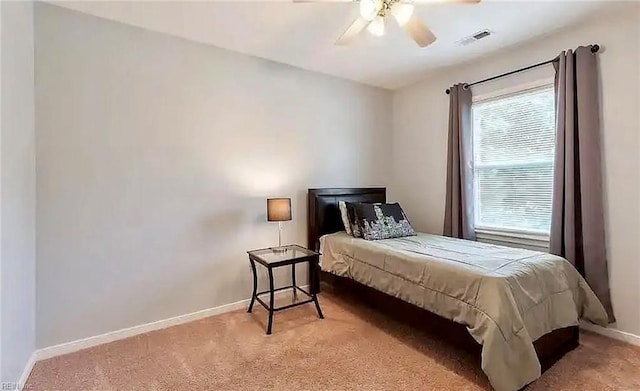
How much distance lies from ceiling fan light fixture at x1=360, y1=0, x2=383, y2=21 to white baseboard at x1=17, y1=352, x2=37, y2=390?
2932 mm

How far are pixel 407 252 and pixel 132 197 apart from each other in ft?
7.36

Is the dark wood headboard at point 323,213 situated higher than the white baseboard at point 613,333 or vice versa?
the dark wood headboard at point 323,213

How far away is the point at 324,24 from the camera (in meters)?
2.64

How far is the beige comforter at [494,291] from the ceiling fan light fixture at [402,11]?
1574 millimetres

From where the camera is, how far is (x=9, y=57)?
1.82m

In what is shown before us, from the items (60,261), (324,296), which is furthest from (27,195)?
(324,296)

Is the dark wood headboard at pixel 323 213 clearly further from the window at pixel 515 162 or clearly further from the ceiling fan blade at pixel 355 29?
the ceiling fan blade at pixel 355 29

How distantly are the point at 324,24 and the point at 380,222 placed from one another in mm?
1871

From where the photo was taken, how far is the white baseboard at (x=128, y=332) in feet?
7.68

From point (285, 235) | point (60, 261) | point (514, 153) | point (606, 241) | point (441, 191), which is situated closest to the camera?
point (60, 261)

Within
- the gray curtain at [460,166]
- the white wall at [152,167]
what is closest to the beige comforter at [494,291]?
the gray curtain at [460,166]

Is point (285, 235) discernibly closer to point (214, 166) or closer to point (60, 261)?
point (214, 166)

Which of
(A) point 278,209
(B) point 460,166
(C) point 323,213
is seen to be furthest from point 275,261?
(B) point 460,166

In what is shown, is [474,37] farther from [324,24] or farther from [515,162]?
[324,24]
